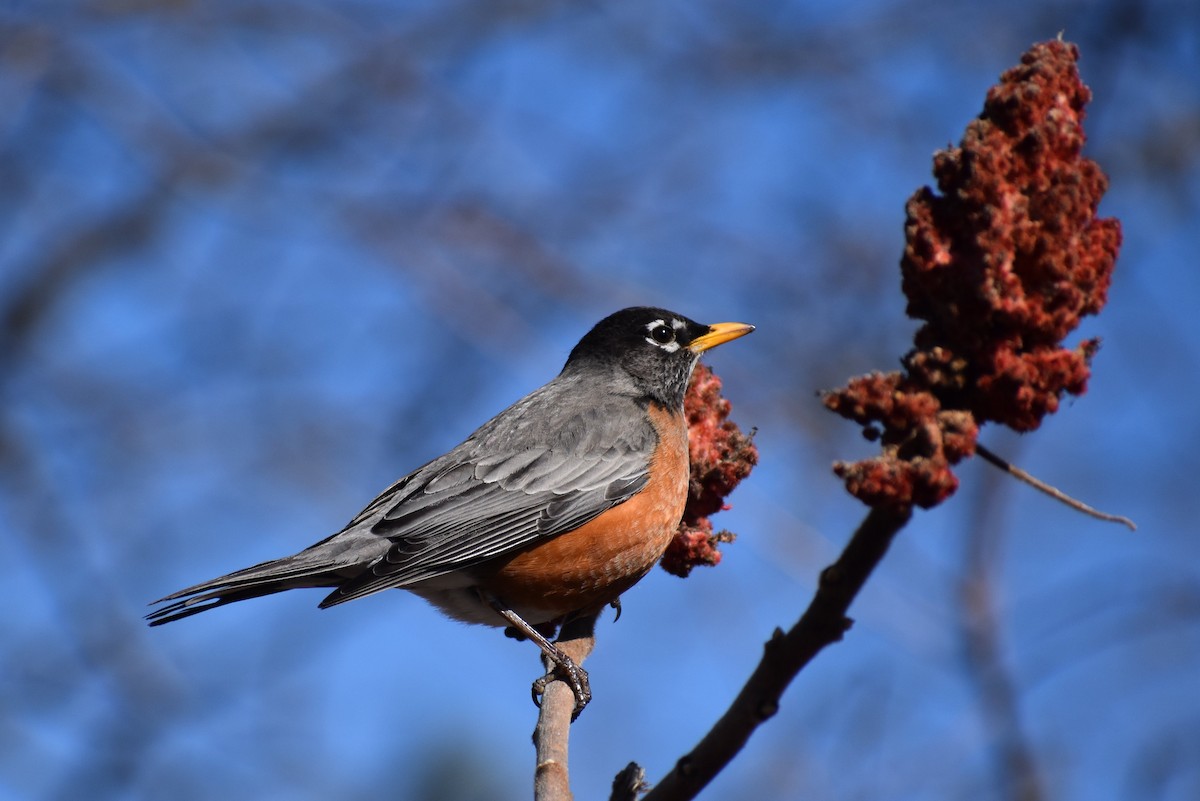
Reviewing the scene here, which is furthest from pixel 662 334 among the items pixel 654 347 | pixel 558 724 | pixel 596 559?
pixel 558 724

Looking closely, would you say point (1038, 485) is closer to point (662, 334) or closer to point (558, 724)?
point (558, 724)

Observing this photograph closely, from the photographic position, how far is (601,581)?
14.1 feet

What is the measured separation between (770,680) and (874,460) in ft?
1.23

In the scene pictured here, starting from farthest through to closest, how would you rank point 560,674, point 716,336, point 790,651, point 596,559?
1. point 716,336
2. point 596,559
3. point 560,674
4. point 790,651

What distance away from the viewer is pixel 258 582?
402 centimetres

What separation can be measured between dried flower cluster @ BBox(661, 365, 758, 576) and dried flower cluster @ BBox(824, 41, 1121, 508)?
1.50 metres

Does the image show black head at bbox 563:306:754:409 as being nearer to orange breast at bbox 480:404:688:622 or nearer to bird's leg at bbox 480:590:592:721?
orange breast at bbox 480:404:688:622

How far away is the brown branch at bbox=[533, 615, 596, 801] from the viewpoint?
8.51 feet

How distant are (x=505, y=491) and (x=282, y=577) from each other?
963 mm

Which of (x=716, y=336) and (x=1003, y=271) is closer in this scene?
(x=1003, y=271)

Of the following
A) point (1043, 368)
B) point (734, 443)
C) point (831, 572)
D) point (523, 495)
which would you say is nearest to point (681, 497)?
point (734, 443)

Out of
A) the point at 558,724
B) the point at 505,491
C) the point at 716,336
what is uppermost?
the point at 716,336

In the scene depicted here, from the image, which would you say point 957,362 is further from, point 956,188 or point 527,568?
point 527,568

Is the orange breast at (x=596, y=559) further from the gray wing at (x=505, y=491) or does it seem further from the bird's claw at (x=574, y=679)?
the bird's claw at (x=574, y=679)
